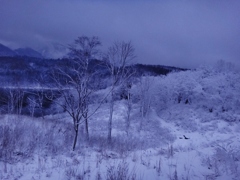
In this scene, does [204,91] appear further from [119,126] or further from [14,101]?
[14,101]

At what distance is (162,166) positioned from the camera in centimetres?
561

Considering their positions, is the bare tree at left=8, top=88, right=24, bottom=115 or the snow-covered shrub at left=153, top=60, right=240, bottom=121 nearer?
the bare tree at left=8, top=88, right=24, bottom=115

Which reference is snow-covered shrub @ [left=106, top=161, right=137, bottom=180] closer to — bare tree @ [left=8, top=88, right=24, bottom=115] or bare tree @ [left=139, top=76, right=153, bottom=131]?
bare tree @ [left=8, top=88, right=24, bottom=115]

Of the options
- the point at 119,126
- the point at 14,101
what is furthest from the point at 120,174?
the point at 14,101

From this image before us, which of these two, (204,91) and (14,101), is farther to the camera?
(204,91)

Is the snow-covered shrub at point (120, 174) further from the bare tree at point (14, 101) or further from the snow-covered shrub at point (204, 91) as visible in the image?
the snow-covered shrub at point (204, 91)

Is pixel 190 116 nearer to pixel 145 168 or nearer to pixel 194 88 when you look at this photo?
pixel 194 88

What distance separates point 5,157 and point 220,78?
33.7 m

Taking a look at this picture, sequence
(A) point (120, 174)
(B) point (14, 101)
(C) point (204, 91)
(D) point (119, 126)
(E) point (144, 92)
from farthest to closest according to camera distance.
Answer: (C) point (204, 91) → (E) point (144, 92) → (B) point (14, 101) → (D) point (119, 126) → (A) point (120, 174)

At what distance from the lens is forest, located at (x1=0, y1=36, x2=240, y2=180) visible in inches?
205

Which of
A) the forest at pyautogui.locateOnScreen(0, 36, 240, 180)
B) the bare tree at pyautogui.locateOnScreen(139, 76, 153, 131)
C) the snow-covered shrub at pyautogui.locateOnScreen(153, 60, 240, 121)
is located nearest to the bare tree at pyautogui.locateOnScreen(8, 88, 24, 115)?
the forest at pyautogui.locateOnScreen(0, 36, 240, 180)

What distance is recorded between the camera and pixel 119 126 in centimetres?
2409

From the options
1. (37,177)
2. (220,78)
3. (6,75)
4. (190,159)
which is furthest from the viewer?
(6,75)

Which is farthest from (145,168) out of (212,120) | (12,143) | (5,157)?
(212,120)
